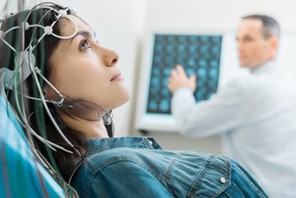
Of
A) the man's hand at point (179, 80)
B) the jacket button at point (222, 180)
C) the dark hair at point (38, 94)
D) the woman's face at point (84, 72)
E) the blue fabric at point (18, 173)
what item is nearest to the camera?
the blue fabric at point (18, 173)

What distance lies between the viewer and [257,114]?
1.80 meters

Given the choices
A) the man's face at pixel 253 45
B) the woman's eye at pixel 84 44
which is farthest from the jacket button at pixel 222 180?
the man's face at pixel 253 45

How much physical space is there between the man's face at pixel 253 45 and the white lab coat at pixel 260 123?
44mm

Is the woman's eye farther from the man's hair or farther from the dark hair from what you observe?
the man's hair

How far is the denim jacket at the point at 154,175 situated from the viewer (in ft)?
2.60

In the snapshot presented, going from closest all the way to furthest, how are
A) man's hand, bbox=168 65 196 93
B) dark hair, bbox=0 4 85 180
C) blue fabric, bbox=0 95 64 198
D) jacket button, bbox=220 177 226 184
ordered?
blue fabric, bbox=0 95 64 198 < dark hair, bbox=0 4 85 180 < jacket button, bbox=220 177 226 184 < man's hand, bbox=168 65 196 93

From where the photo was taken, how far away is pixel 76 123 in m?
1.04

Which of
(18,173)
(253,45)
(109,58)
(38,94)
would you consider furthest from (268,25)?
(18,173)

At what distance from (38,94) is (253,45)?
49.9 inches

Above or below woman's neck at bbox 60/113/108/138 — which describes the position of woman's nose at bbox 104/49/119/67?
above

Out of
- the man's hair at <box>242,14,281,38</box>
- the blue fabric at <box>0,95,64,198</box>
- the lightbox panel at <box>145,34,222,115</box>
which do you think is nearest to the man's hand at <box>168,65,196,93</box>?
the lightbox panel at <box>145,34,222,115</box>

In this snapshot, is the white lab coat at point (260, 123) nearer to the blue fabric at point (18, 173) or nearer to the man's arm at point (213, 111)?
the man's arm at point (213, 111)

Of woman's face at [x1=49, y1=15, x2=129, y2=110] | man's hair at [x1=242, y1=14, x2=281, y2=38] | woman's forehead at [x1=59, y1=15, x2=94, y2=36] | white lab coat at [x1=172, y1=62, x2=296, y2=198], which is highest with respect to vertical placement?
man's hair at [x1=242, y1=14, x2=281, y2=38]

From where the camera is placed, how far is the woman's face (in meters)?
1.01
